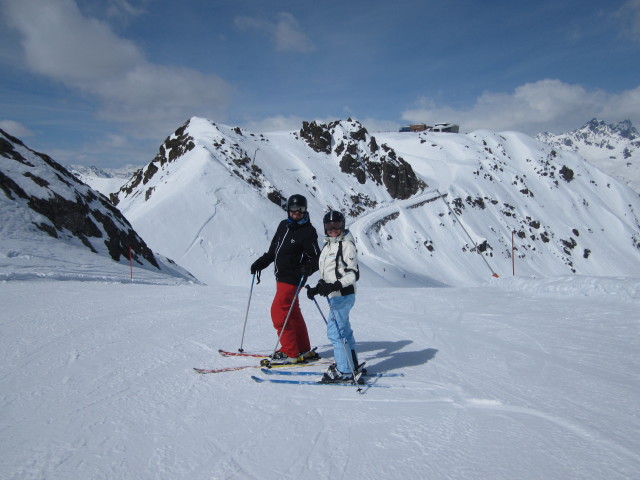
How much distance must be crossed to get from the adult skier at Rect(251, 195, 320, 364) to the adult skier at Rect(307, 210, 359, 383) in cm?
48

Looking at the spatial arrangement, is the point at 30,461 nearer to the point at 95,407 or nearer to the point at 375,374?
the point at 95,407

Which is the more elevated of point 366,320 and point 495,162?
point 495,162

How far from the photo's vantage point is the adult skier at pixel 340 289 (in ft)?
15.4

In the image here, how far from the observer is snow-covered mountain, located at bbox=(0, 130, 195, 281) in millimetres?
13047

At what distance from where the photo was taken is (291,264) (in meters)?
5.36

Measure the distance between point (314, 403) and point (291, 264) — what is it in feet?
6.32

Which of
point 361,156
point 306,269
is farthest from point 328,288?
point 361,156

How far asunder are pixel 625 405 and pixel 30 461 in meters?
5.55

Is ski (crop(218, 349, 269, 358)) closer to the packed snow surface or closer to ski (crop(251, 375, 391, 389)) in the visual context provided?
the packed snow surface

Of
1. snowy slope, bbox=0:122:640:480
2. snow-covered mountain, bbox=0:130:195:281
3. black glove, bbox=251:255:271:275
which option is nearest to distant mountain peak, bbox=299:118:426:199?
snow-covered mountain, bbox=0:130:195:281

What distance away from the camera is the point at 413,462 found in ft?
9.85

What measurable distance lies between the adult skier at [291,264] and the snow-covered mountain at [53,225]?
9.58 m

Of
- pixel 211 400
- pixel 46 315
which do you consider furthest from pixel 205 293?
pixel 211 400

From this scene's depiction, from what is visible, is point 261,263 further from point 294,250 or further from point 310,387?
point 310,387
